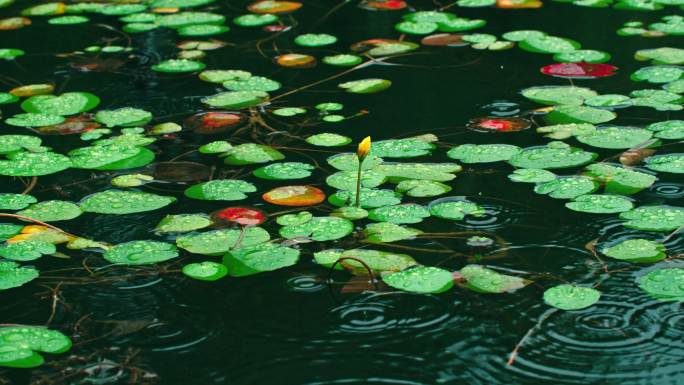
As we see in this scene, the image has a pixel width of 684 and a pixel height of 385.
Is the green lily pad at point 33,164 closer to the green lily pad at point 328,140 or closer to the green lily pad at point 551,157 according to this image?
the green lily pad at point 328,140

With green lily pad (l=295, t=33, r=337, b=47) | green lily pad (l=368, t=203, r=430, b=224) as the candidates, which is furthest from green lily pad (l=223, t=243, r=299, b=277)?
green lily pad (l=295, t=33, r=337, b=47)

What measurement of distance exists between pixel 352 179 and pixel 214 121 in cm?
59

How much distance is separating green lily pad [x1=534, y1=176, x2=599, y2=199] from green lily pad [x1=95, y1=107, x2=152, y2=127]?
1162 millimetres

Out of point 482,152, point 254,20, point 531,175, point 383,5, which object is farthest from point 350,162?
point 383,5

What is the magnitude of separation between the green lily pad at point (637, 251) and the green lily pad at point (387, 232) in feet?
1.30

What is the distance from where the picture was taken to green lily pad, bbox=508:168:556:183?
2320 millimetres

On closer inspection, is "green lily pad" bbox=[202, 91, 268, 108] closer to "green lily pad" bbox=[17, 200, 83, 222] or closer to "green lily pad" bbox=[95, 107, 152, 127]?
"green lily pad" bbox=[95, 107, 152, 127]

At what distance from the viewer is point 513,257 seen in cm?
200

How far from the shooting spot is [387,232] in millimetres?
2090

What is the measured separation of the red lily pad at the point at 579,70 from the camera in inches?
119

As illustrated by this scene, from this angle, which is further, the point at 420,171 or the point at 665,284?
the point at 420,171

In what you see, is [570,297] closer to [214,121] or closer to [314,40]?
[214,121]

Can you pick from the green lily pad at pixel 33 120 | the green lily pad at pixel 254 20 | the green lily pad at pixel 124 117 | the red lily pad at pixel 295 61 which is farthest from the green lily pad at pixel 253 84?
the green lily pad at pixel 254 20

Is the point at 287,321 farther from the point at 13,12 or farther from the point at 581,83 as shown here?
the point at 13,12
